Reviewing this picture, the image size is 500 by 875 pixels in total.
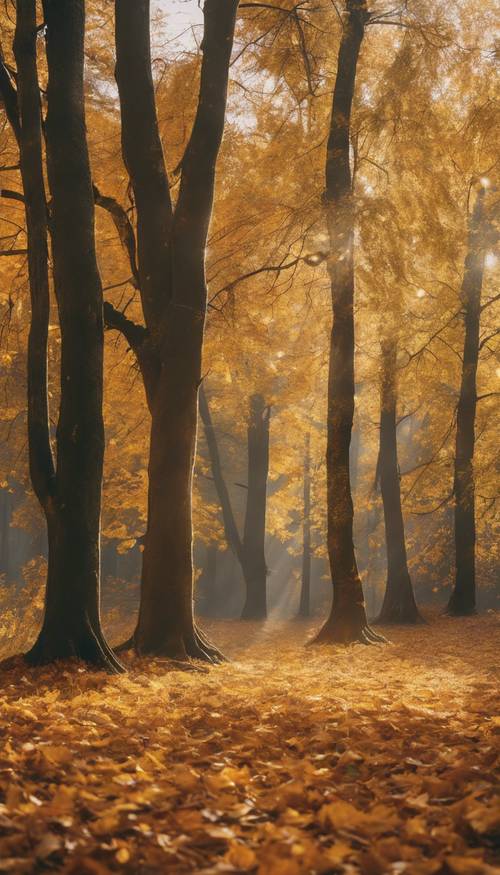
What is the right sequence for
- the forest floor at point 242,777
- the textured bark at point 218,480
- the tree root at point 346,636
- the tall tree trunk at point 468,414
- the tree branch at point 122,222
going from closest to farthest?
the forest floor at point 242,777
the tree branch at point 122,222
the tree root at point 346,636
the tall tree trunk at point 468,414
the textured bark at point 218,480

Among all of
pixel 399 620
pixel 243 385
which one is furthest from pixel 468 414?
pixel 243 385

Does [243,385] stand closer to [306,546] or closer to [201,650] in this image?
[201,650]

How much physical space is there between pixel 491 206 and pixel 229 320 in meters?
7.18

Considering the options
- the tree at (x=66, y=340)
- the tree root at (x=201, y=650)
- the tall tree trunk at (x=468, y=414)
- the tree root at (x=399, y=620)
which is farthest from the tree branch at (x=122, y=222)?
the tree root at (x=399, y=620)

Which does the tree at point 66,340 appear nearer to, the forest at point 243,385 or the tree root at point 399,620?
the forest at point 243,385

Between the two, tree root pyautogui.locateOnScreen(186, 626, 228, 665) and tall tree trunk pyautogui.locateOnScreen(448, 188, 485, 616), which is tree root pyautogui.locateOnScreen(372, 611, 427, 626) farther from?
tree root pyautogui.locateOnScreen(186, 626, 228, 665)

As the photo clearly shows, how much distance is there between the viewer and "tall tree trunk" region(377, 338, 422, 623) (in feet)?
52.0

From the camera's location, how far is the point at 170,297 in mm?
8391

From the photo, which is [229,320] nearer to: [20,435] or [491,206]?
[491,206]

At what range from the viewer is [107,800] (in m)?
2.93

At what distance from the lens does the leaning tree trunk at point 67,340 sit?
21.3 feet

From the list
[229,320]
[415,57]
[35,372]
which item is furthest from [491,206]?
[35,372]

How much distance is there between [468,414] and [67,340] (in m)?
11.3

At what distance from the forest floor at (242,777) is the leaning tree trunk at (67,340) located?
20.9 inches
